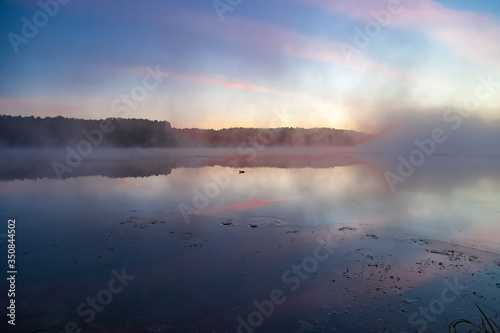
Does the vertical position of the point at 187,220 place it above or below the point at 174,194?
below

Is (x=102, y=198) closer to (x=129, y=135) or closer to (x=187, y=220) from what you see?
(x=187, y=220)

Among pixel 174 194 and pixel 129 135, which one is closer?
pixel 174 194

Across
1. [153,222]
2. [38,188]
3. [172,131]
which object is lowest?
[153,222]

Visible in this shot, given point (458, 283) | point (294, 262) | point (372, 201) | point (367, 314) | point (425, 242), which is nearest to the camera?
point (367, 314)

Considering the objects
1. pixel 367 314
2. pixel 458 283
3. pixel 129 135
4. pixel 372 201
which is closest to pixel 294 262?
pixel 367 314

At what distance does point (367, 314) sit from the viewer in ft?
22.4

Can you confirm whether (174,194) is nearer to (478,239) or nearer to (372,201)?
(372,201)

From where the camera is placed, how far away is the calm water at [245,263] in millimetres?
6672

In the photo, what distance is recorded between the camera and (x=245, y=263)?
9562 millimetres

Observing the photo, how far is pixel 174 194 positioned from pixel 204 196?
2410mm

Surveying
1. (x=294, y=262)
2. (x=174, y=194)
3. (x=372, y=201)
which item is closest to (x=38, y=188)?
(x=174, y=194)

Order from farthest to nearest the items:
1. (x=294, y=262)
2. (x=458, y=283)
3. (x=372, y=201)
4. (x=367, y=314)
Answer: (x=372, y=201)
(x=294, y=262)
(x=458, y=283)
(x=367, y=314)

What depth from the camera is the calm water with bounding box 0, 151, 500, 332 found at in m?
6.67

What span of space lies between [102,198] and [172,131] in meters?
128
